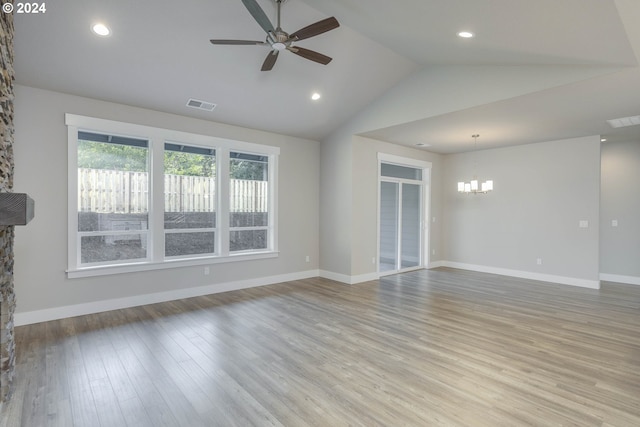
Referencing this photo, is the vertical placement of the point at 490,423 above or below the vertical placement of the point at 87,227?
Result: below

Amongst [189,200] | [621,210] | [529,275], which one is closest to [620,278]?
[621,210]

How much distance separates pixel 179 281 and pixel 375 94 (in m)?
4.44

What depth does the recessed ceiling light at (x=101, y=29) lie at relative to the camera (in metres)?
3.25

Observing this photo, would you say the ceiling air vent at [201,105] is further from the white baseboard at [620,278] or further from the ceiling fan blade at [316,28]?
the white baseboard at [620,278]

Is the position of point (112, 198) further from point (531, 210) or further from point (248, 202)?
point (531, 210)

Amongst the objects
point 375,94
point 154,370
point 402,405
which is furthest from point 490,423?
point 375,94

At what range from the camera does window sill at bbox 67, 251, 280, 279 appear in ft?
13.7

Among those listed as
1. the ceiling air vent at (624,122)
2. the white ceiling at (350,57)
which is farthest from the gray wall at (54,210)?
the ceiling air vent at (624,122)

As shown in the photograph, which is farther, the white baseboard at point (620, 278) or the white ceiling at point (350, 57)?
the white baseboard at point (620, 278)

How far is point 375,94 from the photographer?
18.0ft

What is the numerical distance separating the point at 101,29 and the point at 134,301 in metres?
3.42

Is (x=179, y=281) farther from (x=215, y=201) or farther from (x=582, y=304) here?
(x=582, y=304)

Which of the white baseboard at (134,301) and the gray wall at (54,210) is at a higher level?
the gray wall at (54,210)

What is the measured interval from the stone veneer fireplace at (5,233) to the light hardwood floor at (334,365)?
0.22m
